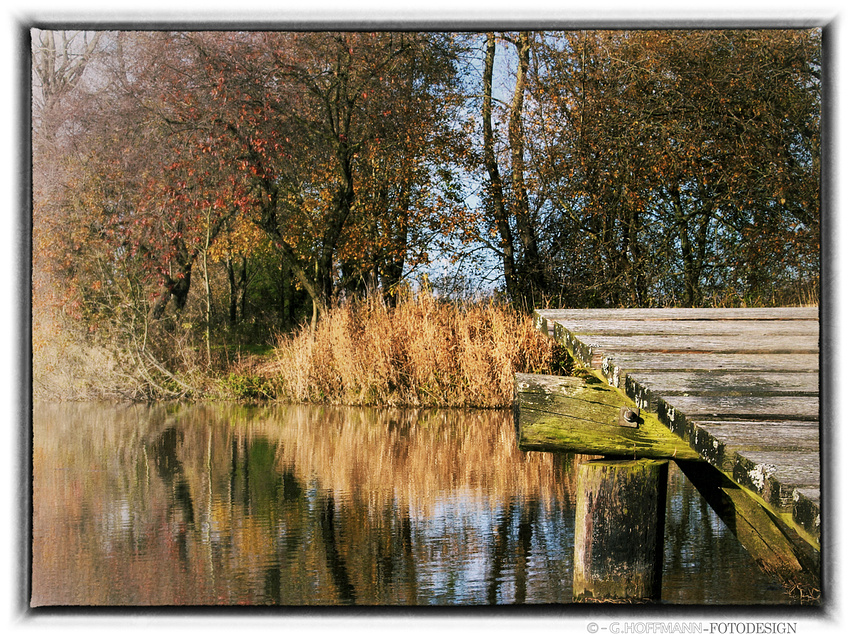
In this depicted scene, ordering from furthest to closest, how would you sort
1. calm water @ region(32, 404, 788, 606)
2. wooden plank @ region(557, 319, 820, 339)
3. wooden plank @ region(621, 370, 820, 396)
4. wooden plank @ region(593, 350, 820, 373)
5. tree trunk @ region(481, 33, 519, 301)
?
tree trunk @ region(481, 33, 519, 301)
calm water @ region(32, 404, 788, 606)
wooden plank @ region(557, 319, 820, 339)
wooden plank @ region(593, 350, 820, 373)
wooden plank @ region(621, 370, 820, 396)

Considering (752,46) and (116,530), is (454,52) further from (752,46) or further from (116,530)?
(116,530)

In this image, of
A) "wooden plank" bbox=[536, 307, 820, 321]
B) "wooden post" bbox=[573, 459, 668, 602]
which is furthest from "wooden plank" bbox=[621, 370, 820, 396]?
"wooden plank" bbox=[536, 307, 820, 321]

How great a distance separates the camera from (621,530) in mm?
2510

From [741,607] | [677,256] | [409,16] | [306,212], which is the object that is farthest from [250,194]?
[741,607]

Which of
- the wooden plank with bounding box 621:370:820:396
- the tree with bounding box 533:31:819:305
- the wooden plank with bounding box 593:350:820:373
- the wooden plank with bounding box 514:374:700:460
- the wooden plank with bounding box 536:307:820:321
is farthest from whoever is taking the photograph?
the tree with bounding box 533:31:819:305

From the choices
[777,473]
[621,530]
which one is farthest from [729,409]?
[621,530]

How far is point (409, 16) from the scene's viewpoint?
3.07 metres

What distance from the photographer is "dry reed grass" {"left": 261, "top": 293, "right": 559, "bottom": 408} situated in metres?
7.78

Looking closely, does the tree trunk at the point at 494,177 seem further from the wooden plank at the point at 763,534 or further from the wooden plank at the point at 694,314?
the wooden plank at the point at 763,534

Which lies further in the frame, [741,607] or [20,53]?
[20,53]

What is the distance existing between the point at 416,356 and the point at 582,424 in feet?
17.5

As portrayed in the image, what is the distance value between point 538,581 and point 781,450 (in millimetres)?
1523

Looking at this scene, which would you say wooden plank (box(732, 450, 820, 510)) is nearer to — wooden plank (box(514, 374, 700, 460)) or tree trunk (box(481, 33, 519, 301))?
wooden plank (box(514, 374, 700, 460))

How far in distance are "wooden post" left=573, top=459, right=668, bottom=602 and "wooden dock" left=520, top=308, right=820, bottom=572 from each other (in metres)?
0.15
